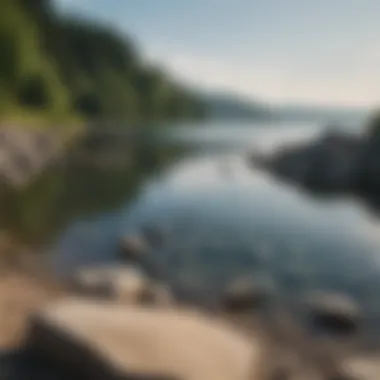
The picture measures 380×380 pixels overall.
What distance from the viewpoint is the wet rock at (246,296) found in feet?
30.5

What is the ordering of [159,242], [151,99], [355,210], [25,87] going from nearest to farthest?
[159,242], [355,210], [25,87], [151,99]

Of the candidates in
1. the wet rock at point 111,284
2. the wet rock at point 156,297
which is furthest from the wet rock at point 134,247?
the wet rock at point 156,297

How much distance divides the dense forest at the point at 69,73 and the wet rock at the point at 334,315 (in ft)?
70.7

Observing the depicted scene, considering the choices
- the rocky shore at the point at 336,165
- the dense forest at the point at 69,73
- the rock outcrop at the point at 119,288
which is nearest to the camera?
the rock outcrop at the point at 119,288

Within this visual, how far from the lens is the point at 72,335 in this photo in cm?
584

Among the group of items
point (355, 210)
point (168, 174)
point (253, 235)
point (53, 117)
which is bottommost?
point (253, 235)

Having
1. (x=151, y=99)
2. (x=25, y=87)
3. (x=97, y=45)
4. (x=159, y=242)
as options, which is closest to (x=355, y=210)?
(x=159, y=242)

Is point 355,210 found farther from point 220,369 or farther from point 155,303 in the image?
point 220,369

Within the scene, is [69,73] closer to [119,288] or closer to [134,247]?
[134,247]

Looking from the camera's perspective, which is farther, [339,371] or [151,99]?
[151,99]

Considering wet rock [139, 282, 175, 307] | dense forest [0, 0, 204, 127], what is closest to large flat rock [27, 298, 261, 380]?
wet rock [139, 282, 175, 307]

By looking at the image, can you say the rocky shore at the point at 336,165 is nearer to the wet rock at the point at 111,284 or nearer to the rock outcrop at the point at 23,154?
the rock outcrop at the point at 23,154

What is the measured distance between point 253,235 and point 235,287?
204 inches

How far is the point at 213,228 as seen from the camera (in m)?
15.7
